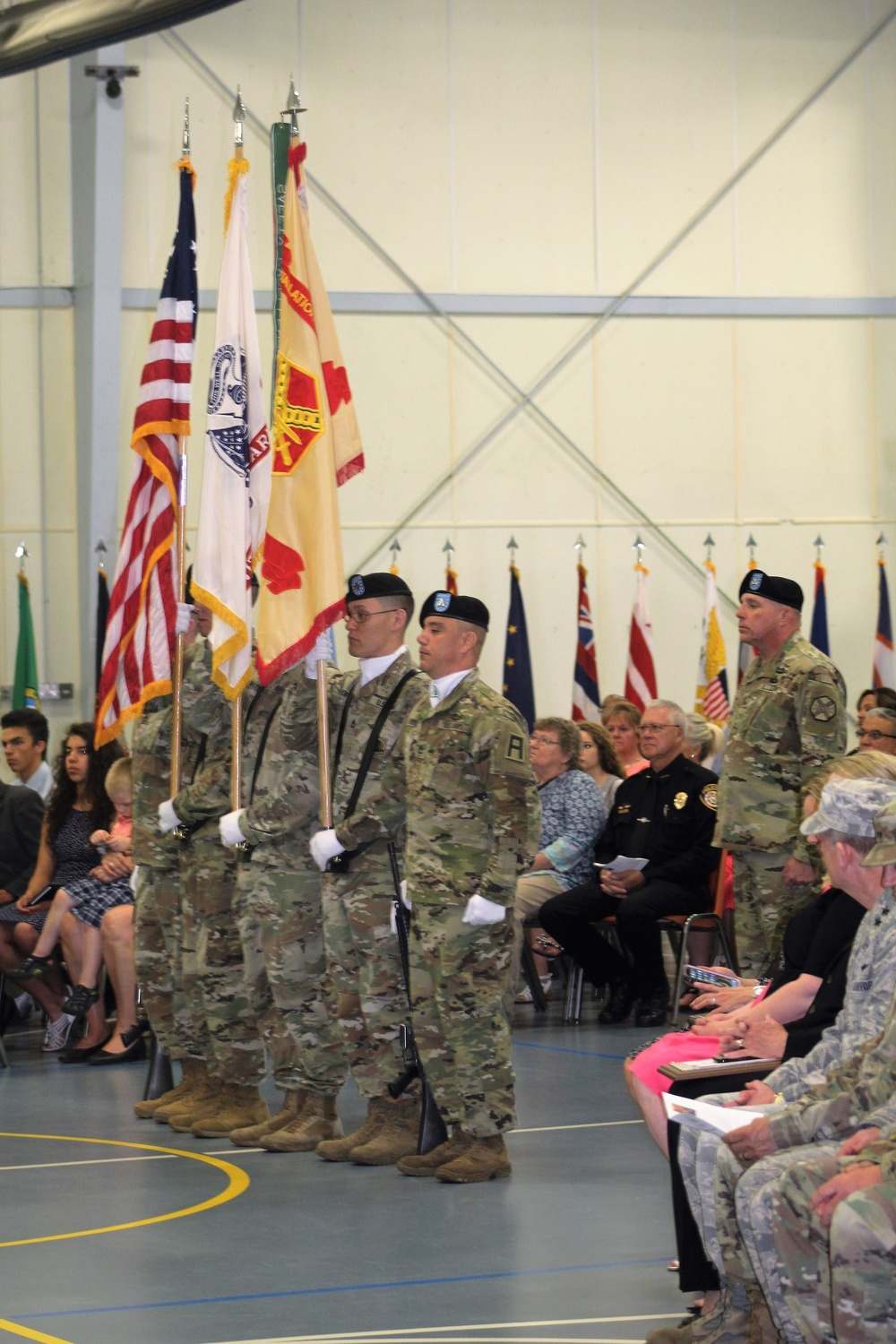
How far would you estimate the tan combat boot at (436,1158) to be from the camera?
17.3ft

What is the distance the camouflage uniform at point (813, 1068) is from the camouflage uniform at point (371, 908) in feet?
6.50

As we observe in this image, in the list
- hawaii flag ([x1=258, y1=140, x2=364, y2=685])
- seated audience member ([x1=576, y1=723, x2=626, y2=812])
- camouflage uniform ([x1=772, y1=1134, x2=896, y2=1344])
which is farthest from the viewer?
seated audience member ([x1=576, y1=723, x2=626, y2=812])

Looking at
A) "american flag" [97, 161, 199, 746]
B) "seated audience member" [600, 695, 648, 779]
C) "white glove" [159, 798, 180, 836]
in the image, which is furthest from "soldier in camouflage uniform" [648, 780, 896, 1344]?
"seated audience member" [600, 695, 648, 779]

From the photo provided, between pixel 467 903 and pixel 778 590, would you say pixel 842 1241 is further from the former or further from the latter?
pixel 778 590

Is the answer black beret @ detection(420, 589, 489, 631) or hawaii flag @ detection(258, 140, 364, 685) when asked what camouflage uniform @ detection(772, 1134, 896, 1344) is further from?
hawaii flag @ detection(258, 140, 364, 685)

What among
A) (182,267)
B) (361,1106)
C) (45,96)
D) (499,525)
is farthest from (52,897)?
(45,96)

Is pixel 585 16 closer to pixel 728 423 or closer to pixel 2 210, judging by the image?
pixel 728 423

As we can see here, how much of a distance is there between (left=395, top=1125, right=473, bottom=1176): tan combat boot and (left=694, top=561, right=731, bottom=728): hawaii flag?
6982 mm

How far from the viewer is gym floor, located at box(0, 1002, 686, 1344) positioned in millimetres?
3791

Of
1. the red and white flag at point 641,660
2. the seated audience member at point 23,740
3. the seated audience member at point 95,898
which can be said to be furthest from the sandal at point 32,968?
the red and white flag at point 641,660

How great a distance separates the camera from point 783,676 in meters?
6.40

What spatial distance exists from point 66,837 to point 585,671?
5.32 m

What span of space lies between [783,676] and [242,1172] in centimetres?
255

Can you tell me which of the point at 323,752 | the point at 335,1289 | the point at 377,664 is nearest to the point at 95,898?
the point at 323,752
